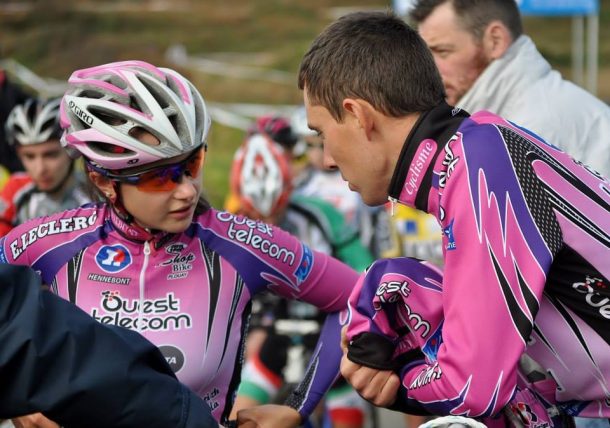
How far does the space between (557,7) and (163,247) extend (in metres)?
15.7

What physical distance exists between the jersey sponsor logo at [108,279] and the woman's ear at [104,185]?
0.29 meters

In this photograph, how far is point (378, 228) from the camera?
924cm

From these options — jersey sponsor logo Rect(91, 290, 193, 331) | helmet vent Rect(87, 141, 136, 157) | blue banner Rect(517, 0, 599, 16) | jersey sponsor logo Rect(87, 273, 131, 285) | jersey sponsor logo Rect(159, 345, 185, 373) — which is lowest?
blue banner Rect(517, 0, 599, 16)

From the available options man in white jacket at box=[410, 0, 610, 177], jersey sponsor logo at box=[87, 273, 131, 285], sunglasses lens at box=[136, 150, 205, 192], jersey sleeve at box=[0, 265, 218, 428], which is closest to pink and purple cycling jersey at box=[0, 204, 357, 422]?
jersey sponsor logo at box=[87, 273, 131, 285]

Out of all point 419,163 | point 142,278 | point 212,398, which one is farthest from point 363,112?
point 212,398

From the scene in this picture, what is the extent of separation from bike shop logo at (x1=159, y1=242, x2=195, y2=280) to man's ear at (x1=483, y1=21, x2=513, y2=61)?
2152 mm

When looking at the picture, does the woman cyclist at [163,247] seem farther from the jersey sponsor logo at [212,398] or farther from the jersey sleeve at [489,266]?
the jersey sleeve at [489,266]

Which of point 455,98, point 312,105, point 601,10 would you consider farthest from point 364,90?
point 601,10

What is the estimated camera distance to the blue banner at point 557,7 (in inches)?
701

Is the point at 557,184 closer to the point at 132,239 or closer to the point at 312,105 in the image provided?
the point at 312,105

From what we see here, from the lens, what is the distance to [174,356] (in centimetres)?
371

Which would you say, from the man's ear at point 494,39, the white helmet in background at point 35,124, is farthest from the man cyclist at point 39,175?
the man's ear at point 494,39

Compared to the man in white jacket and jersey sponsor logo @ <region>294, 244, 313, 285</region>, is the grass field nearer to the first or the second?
the man in white jacket

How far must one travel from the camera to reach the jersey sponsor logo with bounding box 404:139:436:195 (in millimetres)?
2850
